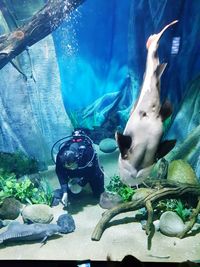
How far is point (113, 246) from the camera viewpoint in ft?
13.5

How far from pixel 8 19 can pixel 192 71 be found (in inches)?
126

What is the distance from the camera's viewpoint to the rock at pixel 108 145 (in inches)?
238

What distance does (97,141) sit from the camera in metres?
6.12

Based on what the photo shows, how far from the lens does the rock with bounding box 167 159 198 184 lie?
5.26m

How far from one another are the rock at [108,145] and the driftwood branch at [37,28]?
6.77 feet

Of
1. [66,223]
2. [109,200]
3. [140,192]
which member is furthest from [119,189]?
[66,223]

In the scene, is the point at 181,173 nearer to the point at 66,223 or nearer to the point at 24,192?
the point at 66,223

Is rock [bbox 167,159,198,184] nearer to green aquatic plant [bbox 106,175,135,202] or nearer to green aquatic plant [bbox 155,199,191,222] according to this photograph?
green aquatic plant [bbox 155,199,191,222]

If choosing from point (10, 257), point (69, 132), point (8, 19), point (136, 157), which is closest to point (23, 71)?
point (8, 19)

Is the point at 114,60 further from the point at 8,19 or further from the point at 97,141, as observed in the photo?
the point at 8,19

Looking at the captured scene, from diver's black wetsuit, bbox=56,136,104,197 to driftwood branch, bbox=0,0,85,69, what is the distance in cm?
184

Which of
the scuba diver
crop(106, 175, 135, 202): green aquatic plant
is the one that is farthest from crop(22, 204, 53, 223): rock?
crop(106, 175, 135, 202): green aquatic plant

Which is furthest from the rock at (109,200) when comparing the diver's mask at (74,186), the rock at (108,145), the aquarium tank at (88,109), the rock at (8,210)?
the rock at (8,210)

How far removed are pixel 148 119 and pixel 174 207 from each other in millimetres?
2416
